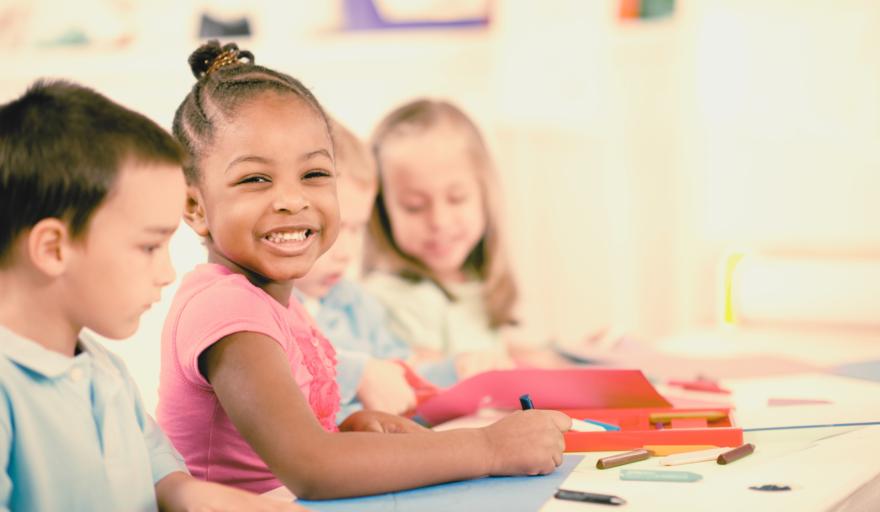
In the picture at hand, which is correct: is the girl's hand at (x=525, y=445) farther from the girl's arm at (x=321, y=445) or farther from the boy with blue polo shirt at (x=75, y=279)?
the boy with blue polo shirt at (x=75, y=279)

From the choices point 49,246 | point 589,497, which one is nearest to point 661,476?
point 589,497

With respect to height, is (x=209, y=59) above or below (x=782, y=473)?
above

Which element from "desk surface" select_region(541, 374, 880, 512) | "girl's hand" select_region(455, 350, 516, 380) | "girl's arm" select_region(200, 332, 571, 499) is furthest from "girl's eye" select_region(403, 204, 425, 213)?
"girl's arm" select_region(200, 332, 571, 499)

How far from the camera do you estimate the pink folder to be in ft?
3.57

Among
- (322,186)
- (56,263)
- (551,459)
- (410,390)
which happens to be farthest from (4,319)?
(410,390)

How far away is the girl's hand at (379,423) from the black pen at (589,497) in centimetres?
21

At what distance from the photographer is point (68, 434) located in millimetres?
672

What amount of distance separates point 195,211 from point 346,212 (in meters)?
0.56

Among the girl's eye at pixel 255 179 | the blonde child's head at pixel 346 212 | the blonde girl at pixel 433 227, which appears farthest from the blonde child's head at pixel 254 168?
the blonde girl at pixel 433 227

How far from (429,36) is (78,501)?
79.4 inches

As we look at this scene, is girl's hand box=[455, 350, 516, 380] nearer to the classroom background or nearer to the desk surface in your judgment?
the desk surface

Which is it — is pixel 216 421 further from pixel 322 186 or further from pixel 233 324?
pixel 322 186

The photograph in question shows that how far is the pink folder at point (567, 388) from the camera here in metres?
1.09

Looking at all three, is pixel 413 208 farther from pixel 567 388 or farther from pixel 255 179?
pixel 255 179
